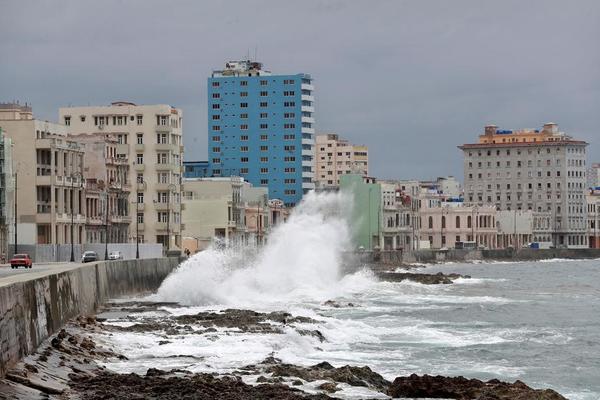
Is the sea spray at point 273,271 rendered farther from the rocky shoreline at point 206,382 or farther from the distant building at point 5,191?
the rocky shoreline at point 206,382

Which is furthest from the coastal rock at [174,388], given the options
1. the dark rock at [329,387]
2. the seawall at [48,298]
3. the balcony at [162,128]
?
the balcony at [162,128]

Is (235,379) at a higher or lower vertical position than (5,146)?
lower

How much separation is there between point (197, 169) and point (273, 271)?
101503mm

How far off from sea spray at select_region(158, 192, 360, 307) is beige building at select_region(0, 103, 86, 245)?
34.8 feet

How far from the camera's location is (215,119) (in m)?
195

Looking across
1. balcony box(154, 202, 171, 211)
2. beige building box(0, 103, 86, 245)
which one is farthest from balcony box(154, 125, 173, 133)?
beige building box(0, 103, 86, 245)

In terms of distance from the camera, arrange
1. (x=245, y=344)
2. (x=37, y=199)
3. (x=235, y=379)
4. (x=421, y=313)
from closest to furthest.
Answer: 1. (x=235, y=379)
2. (x=245, y=344)
3. (x=421, y=313)
4. (x=37, y=199)

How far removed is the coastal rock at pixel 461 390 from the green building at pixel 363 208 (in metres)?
140

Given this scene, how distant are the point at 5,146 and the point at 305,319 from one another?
40.4 metres

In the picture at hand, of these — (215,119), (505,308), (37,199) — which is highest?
(215,119)

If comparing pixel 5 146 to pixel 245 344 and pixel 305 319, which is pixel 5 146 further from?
pixel 245 344

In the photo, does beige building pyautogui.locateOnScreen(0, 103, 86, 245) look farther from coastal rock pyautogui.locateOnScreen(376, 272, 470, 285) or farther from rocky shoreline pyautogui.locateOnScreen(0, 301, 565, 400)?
rocky shoreline pyautogui.locateOnScreen(0, 301, 565, 400)

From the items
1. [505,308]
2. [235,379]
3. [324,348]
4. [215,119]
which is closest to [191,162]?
[215,119]

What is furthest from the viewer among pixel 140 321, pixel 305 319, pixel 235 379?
pixel 305 319
